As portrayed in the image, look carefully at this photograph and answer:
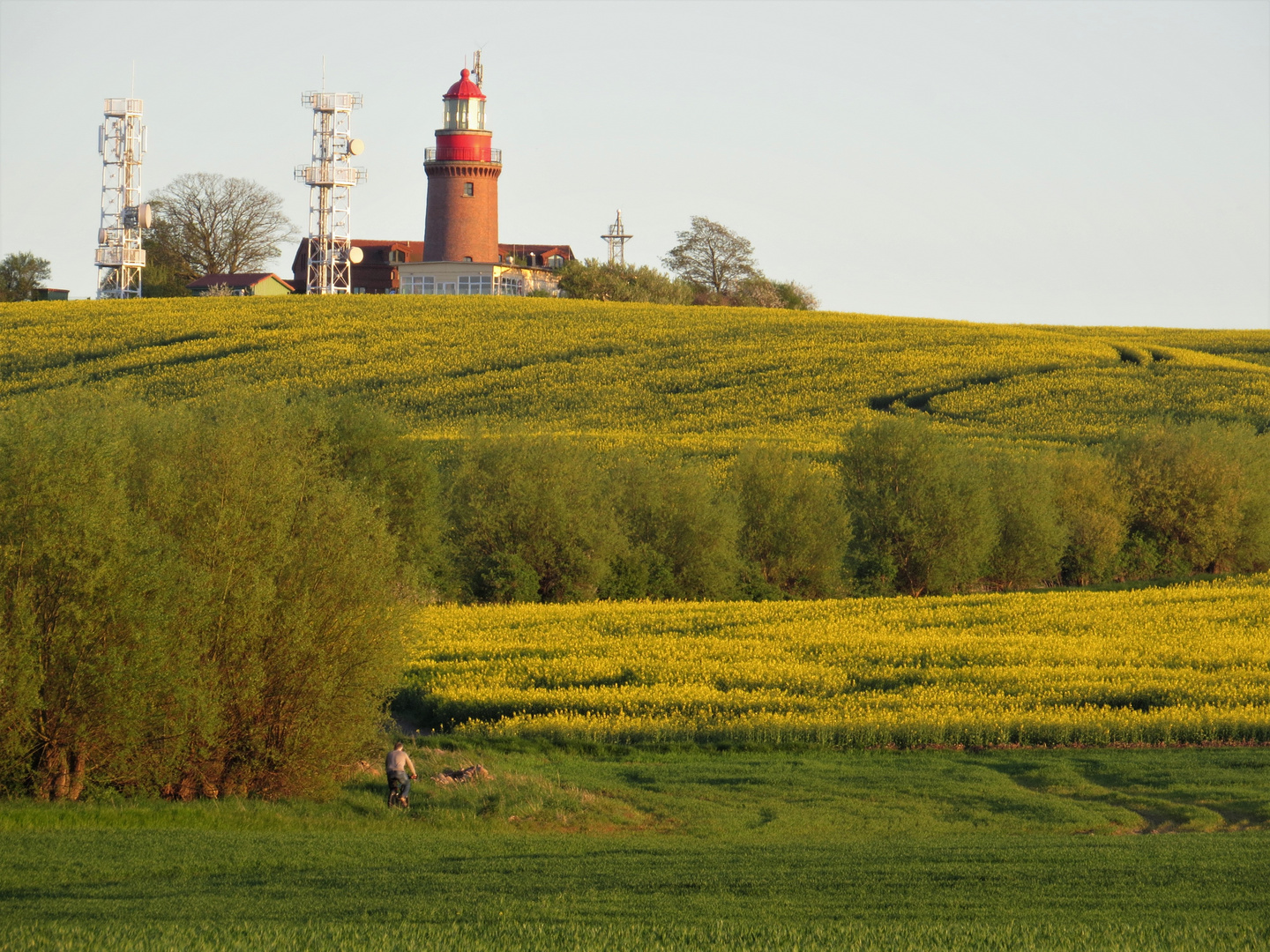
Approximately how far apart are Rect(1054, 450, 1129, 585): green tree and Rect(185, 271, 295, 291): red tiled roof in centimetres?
9144

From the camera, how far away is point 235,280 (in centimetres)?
12775

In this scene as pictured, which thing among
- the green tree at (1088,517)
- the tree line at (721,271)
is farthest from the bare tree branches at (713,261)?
the green tree at (1088,517)

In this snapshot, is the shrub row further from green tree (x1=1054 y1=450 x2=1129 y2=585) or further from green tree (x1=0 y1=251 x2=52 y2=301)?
green tree (x1=0 y1=251 x2=52 y2=301)

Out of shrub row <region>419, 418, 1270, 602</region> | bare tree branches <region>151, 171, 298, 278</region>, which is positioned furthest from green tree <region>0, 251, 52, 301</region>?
shrub row <region>419, 418, 1270, 602</region>

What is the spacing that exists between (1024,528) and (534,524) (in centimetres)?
2005

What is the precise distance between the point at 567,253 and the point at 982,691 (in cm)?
11041

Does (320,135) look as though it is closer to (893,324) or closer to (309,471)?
(893,324)

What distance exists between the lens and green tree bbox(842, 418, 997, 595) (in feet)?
162

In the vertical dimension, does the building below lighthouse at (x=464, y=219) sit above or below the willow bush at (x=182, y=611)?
above

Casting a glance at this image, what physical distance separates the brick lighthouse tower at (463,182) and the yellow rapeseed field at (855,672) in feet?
255

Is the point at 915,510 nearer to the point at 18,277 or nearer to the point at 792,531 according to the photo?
the point at 792,531

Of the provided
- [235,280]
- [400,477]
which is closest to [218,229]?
[235,280]

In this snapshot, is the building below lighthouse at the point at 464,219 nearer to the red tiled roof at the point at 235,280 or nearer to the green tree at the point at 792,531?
the red tiled roof at the point at 235,280

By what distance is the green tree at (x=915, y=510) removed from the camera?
49.4 metres
